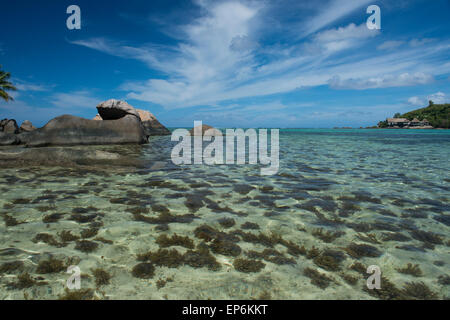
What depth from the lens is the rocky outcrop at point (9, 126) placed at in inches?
914

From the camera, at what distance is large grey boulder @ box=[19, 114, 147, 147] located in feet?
42.3

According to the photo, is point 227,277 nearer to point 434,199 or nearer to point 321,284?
point 321,284

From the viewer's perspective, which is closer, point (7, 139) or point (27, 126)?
point (7, 139)

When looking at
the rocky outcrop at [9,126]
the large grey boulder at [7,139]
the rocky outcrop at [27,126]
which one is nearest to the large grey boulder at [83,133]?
the large grey boulder at [7,139]

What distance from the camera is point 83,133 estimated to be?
13930mm

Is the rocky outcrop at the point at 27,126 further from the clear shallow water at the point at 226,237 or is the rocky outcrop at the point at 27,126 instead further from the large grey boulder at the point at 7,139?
the clear shallow water at the point at 226,237

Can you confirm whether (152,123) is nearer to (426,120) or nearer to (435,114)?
(426,120)

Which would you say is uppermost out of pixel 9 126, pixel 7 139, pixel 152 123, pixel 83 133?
pixel 152 123

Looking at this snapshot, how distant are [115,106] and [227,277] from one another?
18681mm

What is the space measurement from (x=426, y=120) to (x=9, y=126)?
15001 centimetres

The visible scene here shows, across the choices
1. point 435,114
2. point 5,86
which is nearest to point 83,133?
point 5,86

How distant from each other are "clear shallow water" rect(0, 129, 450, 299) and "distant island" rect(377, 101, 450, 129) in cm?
13326

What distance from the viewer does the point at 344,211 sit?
403 centimetres

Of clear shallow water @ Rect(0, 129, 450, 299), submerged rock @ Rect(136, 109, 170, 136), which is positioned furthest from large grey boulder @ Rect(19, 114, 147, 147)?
submerged rock @ Rect(136, 109, 170, 136)
